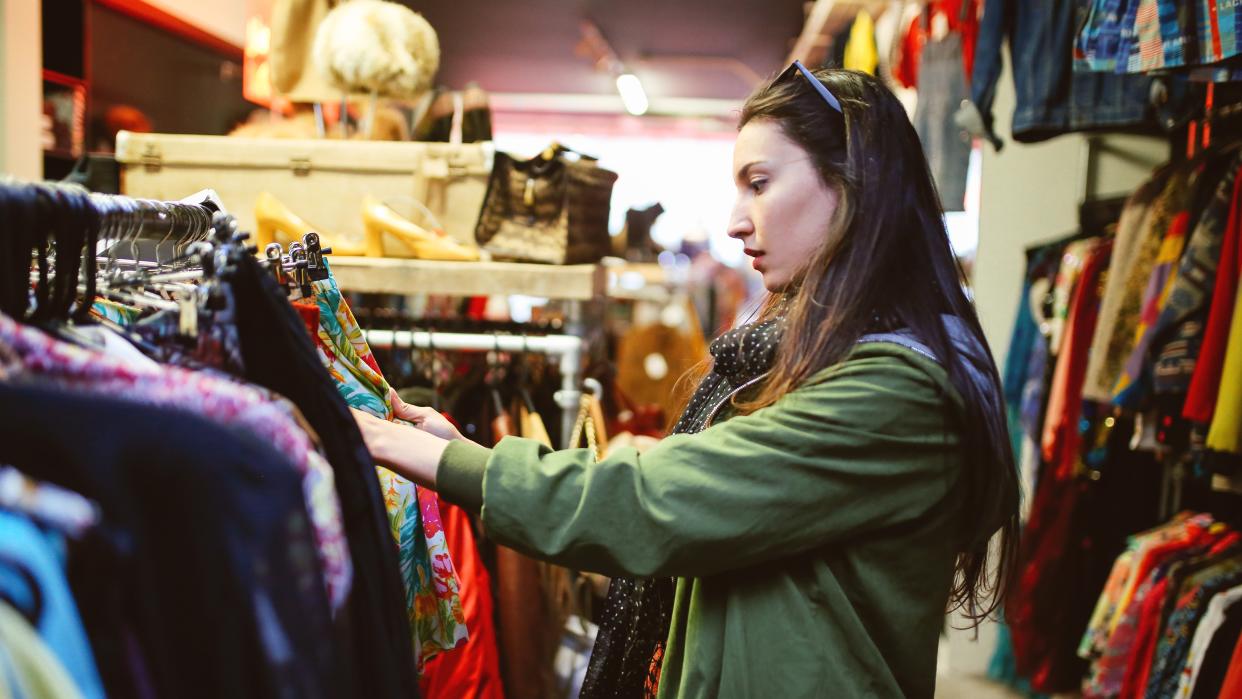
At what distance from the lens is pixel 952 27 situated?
10.9 ft

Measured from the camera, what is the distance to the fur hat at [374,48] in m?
2.20

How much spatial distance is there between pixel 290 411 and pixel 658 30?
7328mm

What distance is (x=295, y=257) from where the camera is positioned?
1142 mm

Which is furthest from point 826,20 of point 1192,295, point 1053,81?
point 1192,295

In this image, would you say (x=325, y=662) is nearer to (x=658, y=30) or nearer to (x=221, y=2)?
(x=221, y=2)

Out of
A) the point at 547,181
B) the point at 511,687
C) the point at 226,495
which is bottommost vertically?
the point at 511,687

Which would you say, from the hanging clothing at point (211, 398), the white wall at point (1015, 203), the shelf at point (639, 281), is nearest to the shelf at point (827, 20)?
the white wall at point (1015, 203)

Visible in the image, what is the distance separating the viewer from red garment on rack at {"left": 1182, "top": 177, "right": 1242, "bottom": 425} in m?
1.93

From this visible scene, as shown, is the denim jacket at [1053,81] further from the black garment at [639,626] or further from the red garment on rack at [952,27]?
the black garment at [639,626]

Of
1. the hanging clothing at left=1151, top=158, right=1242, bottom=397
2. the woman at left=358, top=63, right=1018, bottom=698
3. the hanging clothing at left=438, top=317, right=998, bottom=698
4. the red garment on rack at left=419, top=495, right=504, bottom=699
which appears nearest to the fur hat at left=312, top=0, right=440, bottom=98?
the red garment on rack at left=419, top=495, right=504, bottom=699

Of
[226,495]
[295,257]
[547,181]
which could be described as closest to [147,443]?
[226,495]

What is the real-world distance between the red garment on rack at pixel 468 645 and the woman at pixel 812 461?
402 millimetres

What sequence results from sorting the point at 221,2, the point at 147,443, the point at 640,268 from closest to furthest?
the point at 147,443, the point at 221,2, the point at 640,268

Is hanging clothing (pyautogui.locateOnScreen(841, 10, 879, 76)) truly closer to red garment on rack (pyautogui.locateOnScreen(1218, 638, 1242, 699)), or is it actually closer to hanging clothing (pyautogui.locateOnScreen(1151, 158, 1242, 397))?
hanging clothing (pyautogui.locateOnScreen(1151, 158, 1242, 397))
